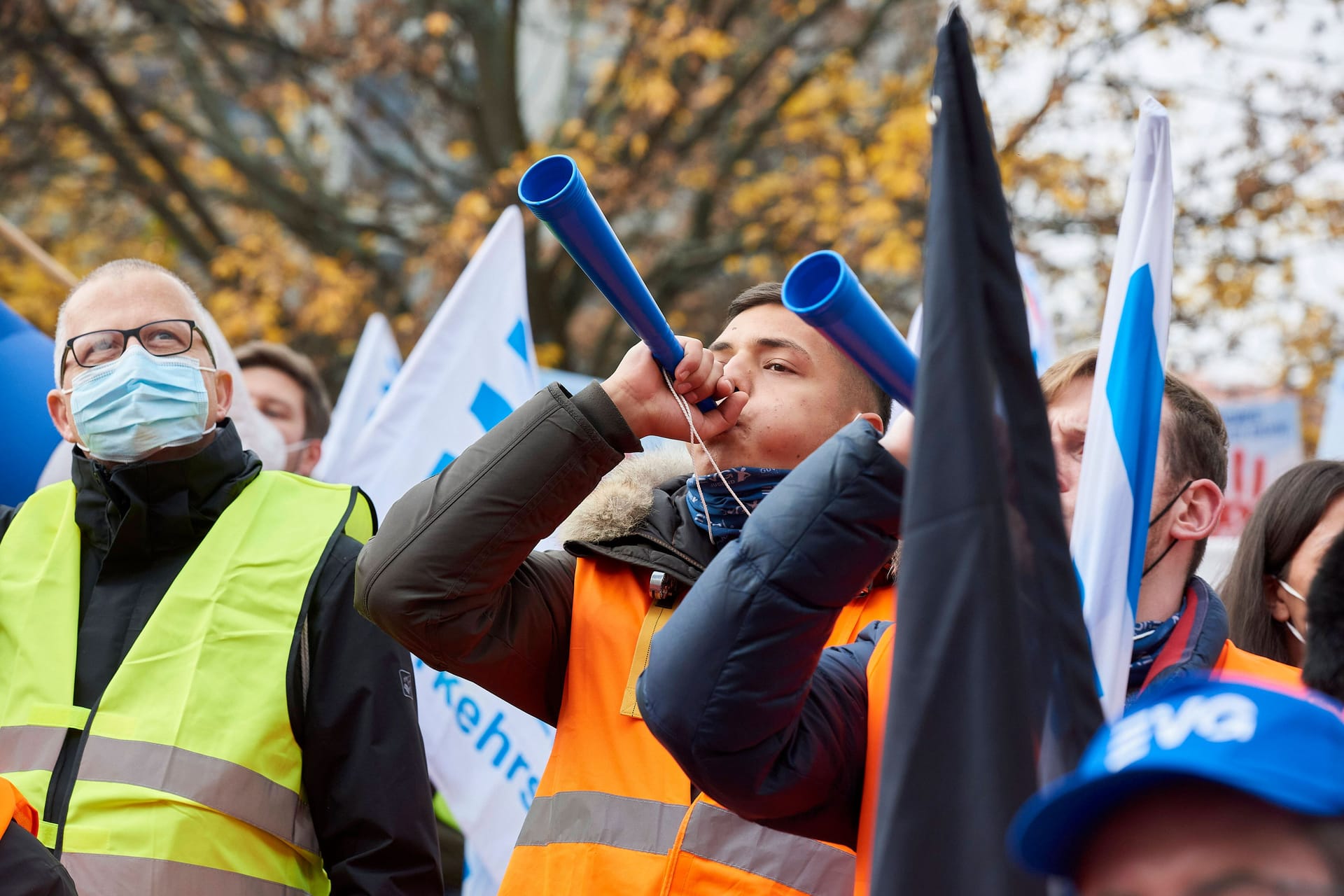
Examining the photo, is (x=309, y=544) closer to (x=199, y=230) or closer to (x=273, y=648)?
(x=273, y=648)

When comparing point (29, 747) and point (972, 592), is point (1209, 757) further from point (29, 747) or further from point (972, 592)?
point (29, 747)

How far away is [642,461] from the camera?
2.64m

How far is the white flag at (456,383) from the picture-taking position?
14.6ft

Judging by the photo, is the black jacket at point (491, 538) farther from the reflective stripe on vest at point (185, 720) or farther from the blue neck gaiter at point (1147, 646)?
the blue neck gaiter at point (1147, 646)

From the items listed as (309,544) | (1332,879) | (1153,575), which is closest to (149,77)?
(309,544)

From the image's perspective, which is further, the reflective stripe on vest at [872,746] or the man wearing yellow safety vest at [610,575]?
the man wearing yellow safety vest at [610,575]

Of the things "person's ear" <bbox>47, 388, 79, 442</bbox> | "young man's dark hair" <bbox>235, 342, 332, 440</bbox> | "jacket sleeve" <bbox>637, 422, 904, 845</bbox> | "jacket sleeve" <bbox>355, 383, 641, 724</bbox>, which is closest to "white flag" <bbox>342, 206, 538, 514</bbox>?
"young man's dark hair" <bbox>235, 342, 332, 440</bbox>

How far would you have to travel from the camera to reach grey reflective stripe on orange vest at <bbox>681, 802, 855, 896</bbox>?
6.78 ft

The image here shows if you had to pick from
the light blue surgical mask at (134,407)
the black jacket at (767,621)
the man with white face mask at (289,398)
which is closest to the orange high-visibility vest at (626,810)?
the black jacket at (767,621)

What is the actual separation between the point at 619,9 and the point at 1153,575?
1015 cm

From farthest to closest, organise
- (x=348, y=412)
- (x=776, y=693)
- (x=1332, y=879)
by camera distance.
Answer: (x=348, y=412)
(x=776, y=693)
(x=1332, y=879)

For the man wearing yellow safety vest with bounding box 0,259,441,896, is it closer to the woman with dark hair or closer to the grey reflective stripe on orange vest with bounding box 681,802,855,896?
the grey reflective stripe on orange vest with bounding box 681,802,855,896

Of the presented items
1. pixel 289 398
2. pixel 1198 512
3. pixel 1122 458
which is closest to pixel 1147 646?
pixel 1198 512

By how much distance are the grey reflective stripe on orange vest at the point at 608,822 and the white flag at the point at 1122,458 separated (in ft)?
2.25
